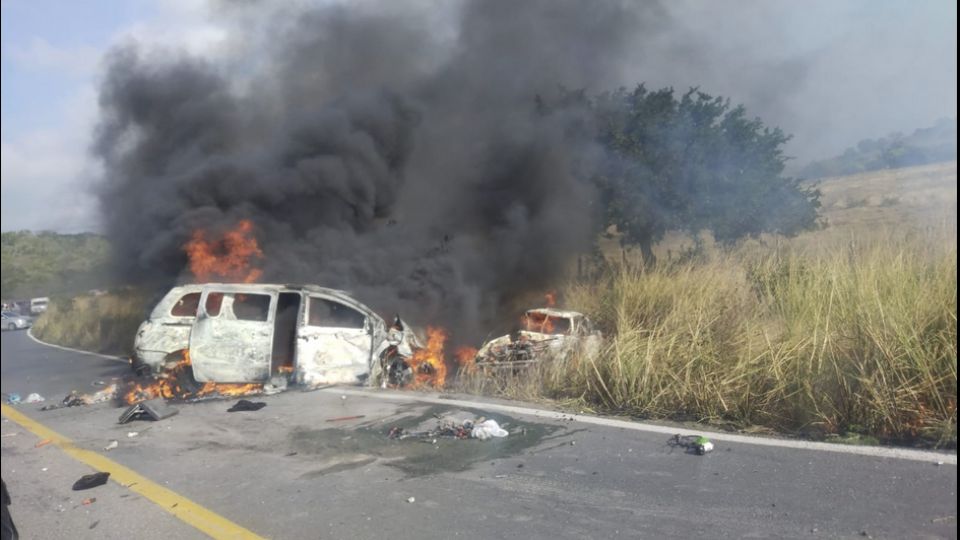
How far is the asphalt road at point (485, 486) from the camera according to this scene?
140 inches

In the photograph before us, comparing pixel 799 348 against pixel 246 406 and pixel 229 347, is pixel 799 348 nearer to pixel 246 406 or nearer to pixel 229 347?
pixel 246 406

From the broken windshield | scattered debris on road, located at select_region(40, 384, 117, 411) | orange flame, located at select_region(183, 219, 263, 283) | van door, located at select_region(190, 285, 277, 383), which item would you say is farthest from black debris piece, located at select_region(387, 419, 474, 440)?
orange flame, located at select_region(183, 219, 263, 283)

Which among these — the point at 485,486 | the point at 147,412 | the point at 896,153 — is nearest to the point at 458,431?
the point at 485,486

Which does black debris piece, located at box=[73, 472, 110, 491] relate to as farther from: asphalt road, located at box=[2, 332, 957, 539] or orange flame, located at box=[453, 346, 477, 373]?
orange flame, located at box=[453, 346, 477, 373]

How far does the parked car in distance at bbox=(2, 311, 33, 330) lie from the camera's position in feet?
107

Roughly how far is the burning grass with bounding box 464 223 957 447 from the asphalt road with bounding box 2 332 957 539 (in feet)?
1.99

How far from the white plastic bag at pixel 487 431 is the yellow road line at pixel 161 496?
211 cm

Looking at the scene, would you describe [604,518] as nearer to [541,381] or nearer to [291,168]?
[541,381]

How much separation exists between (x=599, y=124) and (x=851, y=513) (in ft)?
46.6

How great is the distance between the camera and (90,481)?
500 centimetres

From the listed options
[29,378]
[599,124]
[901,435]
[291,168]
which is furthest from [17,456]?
[599,124]

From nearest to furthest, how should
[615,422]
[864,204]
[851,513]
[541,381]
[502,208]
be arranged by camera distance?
[851,513] < [615,422] < [541,381] < [502,208] < [864,204]

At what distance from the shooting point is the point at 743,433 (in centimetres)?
500

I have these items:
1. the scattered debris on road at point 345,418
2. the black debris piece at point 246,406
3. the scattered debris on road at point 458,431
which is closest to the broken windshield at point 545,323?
the scattered debris on road at point 345,418
